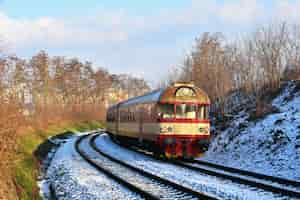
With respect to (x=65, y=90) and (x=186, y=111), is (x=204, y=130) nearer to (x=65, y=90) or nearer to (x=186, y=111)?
(x=186, y=111)

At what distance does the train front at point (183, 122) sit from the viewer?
61.1 ft

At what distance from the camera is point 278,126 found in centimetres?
1788

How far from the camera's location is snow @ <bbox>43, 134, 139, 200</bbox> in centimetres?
1084

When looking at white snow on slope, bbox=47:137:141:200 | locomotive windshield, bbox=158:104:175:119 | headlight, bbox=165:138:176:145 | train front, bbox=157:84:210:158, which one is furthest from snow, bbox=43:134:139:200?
locomotive windshield, bbox=158:104:175:119

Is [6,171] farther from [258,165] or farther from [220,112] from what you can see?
[220,112]

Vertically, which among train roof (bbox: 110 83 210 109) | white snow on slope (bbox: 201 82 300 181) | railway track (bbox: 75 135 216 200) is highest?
train roof (bbox: 110 83 210 109)

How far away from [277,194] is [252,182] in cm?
141

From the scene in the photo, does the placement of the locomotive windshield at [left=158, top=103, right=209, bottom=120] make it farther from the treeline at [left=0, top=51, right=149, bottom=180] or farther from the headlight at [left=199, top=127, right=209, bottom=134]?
the treeline at [left=0, top=51, right=149, bottom=180]

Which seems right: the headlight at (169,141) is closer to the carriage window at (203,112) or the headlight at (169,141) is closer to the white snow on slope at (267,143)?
the carriage window at (203,112)

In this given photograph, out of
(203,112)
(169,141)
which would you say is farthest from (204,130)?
(169,141)

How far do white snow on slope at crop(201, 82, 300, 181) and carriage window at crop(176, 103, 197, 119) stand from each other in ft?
7.08

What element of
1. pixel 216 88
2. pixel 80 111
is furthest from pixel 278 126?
pixel 80 111

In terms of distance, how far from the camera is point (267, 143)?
1723 cm

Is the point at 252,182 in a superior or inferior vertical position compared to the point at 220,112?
inferior
